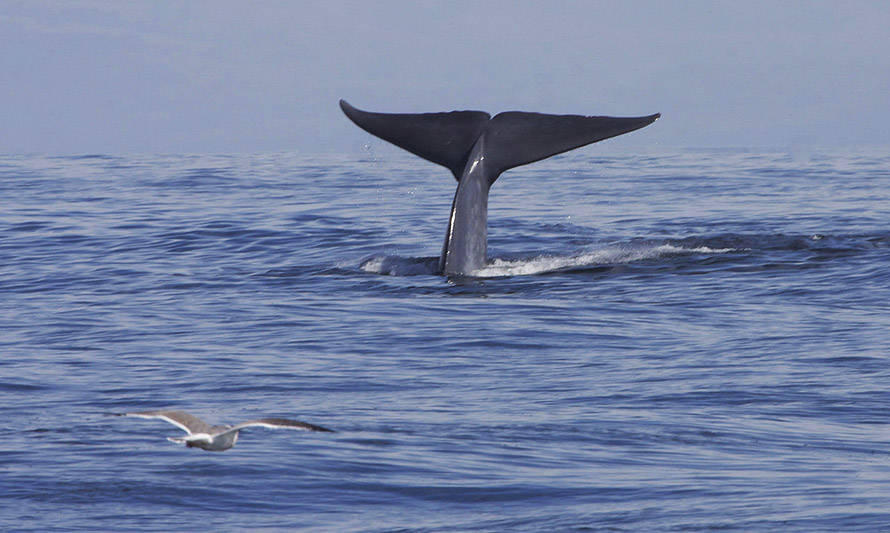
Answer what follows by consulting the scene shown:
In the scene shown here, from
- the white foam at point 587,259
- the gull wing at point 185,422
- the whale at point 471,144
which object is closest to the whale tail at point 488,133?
the whale at point 471,144

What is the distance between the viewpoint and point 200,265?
18891 millimetres

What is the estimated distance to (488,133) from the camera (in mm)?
16172

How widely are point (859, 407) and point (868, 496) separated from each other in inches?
88.6

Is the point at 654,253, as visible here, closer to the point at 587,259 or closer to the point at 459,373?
the point at 587,259

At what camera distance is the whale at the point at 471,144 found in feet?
51.1

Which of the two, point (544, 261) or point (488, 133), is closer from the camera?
point (488, 133)

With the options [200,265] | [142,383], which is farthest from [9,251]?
[142,383]

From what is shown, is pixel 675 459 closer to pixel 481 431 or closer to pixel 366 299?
pixel 481 431

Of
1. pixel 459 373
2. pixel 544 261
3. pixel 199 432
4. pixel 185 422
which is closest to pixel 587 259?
pixel 544 261

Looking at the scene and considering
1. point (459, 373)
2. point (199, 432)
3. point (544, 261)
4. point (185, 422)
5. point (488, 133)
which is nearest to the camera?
point (199, 432)

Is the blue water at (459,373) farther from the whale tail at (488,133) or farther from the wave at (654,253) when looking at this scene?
the whale tail at (488,133)

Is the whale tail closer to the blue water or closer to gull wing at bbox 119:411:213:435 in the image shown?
the blue water

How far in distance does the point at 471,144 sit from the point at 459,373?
16.2 ft

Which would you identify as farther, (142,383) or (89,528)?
(142,383)
